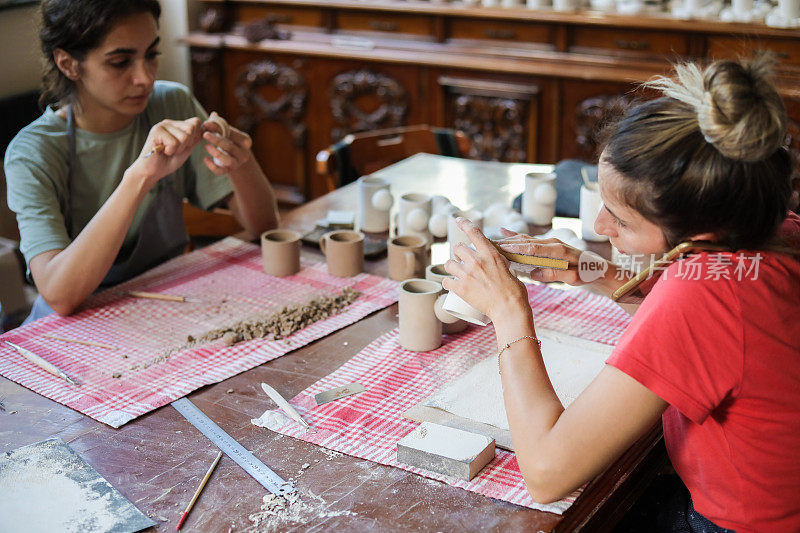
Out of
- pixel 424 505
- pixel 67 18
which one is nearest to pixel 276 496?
pixel 424 505

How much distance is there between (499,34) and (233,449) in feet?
11.2

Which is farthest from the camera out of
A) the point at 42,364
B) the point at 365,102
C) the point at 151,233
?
the point at 365,102

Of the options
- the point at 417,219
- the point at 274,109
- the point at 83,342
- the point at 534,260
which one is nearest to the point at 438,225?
the point at 417,219

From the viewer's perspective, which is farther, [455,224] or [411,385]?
[455,224]

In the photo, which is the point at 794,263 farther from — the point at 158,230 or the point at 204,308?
the point at 158,230

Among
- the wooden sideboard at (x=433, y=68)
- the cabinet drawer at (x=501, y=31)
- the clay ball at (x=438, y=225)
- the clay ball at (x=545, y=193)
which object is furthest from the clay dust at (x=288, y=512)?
the cabinet drawer at (x=501, y=31)

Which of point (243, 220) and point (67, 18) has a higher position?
point (67, 18)

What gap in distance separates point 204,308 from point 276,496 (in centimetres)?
75

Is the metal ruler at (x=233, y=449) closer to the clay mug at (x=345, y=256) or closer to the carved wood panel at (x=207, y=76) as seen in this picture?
the clay mug at (x=345, y=256)

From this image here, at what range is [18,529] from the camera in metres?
1.11

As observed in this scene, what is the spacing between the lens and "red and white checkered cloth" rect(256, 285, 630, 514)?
4.09ft

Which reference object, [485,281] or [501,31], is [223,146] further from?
[501,31]

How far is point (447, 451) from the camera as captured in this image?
49.1 inches

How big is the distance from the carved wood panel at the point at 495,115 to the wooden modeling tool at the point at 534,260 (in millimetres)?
2799
